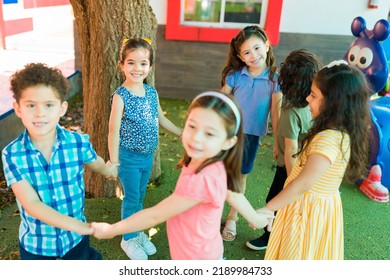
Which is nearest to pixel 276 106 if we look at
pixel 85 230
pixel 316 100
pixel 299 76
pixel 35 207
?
pixel 299 76

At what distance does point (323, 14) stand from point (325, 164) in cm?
524

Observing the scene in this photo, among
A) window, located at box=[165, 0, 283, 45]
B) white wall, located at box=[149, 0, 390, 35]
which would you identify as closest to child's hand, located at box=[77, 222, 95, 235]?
window, located at box=[165, 0, 283, 45]

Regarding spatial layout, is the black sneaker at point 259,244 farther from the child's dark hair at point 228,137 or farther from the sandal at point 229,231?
the child's dark hair at point 228,137

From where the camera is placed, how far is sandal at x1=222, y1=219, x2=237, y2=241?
3092 mm

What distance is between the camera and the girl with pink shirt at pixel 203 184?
152cm

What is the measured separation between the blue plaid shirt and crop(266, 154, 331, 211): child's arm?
3.51 feet

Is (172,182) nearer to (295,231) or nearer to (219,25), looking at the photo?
(295,231)

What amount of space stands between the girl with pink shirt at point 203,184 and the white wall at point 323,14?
5.31 m

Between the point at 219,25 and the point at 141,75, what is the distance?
461 centimetres

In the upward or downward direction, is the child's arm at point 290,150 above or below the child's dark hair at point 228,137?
below

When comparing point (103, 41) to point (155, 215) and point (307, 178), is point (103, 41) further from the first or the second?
point (307, 178)

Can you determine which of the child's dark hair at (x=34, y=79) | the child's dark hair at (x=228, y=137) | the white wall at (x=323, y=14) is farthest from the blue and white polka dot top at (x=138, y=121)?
the white wall at (x=323, y=14)

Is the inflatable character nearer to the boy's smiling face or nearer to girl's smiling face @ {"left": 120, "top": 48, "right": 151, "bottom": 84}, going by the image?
girl's smiling face @ {"left": 120, "top": 48, "right": 151, "bottom": 84}
